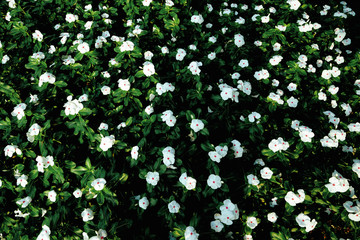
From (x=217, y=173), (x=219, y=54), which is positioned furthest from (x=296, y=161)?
(x=219, y=54)

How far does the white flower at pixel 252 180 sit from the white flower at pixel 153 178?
0.69 metres

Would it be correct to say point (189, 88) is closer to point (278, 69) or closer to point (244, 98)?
point (244, 98)

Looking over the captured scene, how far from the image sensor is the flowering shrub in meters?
1.70

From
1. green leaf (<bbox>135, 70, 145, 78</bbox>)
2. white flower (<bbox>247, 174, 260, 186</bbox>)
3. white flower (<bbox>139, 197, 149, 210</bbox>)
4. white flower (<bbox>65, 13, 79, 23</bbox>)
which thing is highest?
white flower (<bbox>65, 13, 79, 23</bbox>)

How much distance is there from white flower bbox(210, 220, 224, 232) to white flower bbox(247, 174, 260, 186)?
380 millimetres

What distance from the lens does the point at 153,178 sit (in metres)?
1.66

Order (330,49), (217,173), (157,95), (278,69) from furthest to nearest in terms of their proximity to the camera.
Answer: (330,49)
(278,69)
(157,95)
(217,173)

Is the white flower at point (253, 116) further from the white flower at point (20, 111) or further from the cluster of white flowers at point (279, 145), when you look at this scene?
the white flower at point (20, 111)

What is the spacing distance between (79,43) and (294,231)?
245cm

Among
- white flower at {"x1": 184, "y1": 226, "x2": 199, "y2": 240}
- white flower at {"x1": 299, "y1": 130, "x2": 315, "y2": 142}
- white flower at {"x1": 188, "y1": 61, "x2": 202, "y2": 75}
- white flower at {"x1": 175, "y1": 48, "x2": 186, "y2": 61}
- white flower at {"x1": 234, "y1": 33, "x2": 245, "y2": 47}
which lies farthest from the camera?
white flower at {"x1": 234, "y1": 33, "x2": 245, "y2": 47}

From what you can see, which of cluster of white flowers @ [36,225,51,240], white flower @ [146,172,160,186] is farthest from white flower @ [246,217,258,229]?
cluster of white flowers @ [36,225,51,240]

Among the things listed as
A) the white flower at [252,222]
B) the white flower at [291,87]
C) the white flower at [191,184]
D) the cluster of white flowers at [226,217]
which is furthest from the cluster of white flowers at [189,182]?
the white flower at [291,87]

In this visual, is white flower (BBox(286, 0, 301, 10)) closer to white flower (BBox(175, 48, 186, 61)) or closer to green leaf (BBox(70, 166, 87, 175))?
white flower (BBox(175, 48, 186, 61))

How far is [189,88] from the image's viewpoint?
223cm
